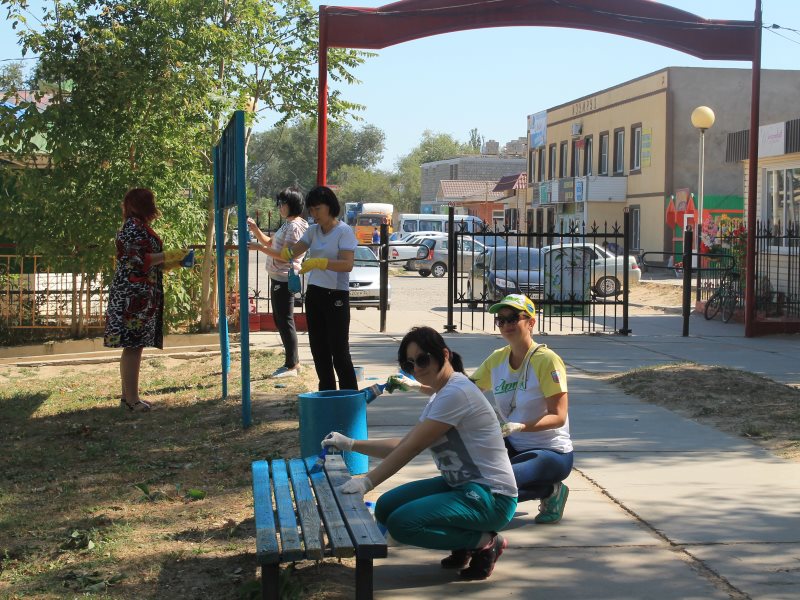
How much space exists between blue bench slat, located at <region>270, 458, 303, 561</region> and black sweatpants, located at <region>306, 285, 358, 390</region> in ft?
7.97

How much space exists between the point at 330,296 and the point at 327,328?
0.76ft

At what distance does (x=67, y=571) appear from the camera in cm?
463

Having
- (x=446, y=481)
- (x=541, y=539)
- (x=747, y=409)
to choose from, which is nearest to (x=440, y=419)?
(x=446, y=481)

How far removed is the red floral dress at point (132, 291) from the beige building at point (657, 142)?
30660 mm

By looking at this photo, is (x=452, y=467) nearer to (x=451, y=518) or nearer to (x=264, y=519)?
(x=451, y=518)

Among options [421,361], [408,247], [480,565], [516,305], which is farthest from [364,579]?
[408,247]

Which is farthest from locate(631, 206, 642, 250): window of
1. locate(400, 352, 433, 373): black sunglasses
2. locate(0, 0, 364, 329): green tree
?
locate(400, 352, 433, 373): black sunglasses

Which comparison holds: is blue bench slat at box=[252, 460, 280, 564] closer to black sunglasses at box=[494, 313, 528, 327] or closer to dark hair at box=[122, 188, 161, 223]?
black sunglasses at box=[494, 313, 528, 327]

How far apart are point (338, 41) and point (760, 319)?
319 inches

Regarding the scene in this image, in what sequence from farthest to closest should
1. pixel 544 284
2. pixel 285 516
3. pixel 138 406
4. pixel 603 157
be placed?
1. pixel 603 157
2. pixel 544 284
3. pixel 138 406
4. pixel 285 516

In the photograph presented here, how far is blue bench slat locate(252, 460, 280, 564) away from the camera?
3670 mm

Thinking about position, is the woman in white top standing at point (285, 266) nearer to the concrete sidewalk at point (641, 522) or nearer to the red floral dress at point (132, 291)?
the red floral dress at point (132, 291)

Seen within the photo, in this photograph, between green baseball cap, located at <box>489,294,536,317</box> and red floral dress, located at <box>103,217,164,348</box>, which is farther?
red floral dress, located at <box>103,217,164,348</box>

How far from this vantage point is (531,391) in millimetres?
5160
